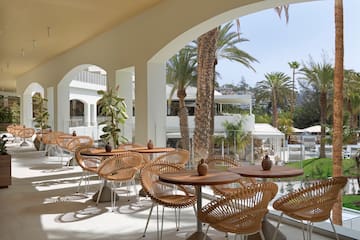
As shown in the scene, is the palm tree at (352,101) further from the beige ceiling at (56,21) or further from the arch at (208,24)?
the beige ceiling at (56,21)

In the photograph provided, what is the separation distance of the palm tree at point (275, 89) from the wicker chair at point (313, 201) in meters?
21.4

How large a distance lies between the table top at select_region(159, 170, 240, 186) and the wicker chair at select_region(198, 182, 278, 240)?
A: 0.35 metres

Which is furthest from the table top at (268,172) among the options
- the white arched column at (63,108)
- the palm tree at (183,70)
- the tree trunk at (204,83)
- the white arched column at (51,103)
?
the white arched column at (51,103)

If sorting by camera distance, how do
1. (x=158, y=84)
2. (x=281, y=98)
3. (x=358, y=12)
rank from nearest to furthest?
(x=158, y=84), (x=358, y=12), (x=281, y=98)

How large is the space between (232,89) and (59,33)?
705 inches

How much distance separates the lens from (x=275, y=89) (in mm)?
25359

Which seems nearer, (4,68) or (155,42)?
(155,42)

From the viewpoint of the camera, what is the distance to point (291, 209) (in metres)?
3.36

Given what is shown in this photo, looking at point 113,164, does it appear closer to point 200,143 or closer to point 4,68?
point 200,143

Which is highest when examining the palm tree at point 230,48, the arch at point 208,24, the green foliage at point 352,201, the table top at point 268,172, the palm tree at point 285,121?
the palm tree at point 230,48

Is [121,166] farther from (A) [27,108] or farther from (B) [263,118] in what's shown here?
(B) [263,118]

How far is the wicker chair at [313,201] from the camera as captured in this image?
3.28 m

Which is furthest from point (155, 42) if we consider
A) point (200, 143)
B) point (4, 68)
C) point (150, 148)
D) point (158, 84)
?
point (4, 68)

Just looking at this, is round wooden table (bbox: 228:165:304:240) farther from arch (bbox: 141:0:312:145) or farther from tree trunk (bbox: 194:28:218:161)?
tree trunk (bbox: 194:28:218:161)
